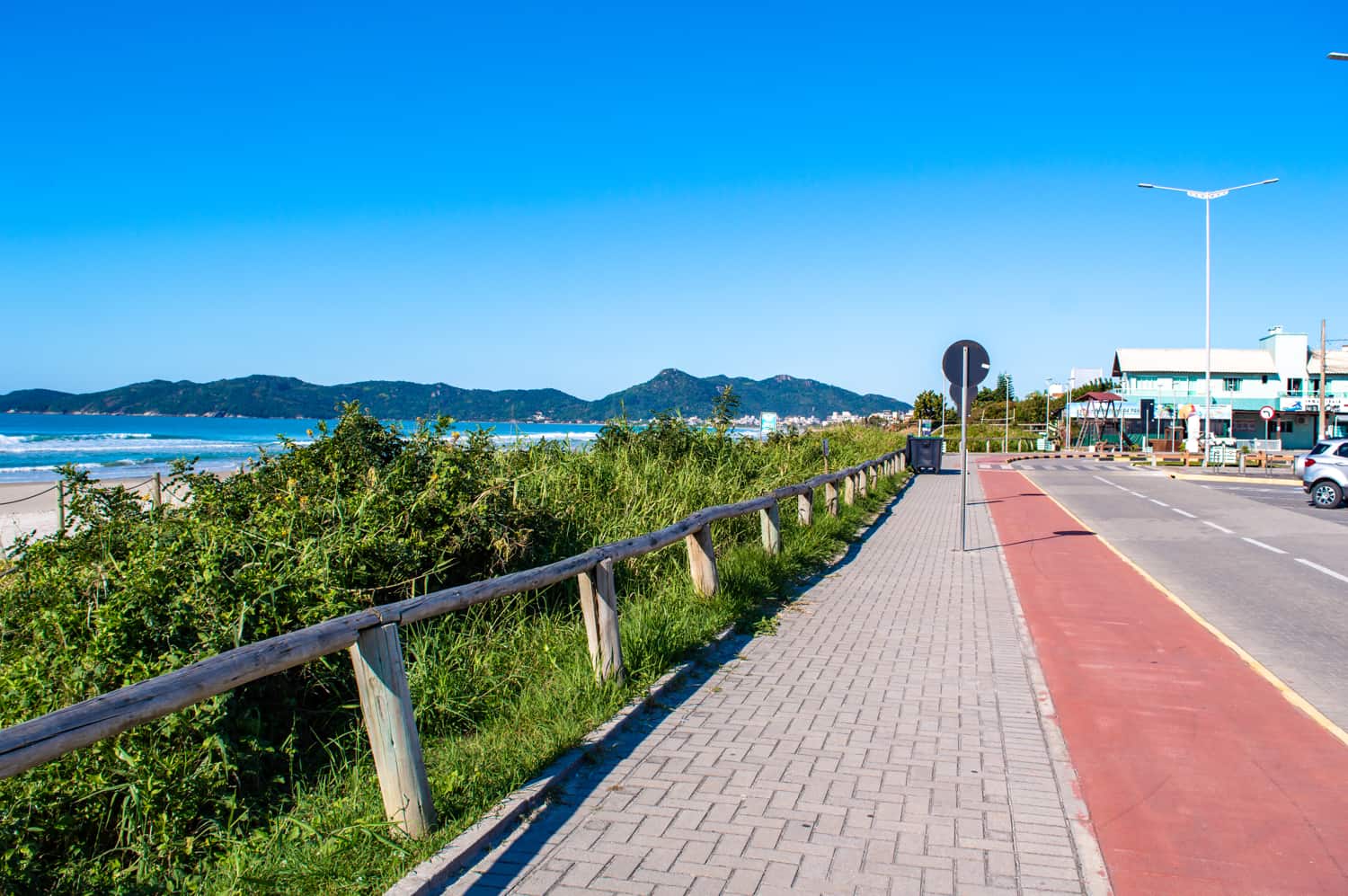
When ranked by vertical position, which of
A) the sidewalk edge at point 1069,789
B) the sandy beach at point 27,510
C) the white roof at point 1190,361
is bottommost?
the sandy beach at point 27,510

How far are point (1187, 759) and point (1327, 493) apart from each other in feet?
64.9

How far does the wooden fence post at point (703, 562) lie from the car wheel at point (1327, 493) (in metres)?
19.0

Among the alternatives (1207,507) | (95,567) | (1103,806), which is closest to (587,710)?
(1103,806)

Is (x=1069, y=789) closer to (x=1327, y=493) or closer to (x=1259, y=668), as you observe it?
(x=1259, y=668)

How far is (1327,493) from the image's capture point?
20469 millimetres

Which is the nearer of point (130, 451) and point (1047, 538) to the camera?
point (1047, 538)

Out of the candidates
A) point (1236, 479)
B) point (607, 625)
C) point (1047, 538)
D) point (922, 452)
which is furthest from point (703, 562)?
point (1236, 479)

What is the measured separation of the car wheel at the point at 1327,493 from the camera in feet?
66.7

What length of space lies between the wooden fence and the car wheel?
68.1ft

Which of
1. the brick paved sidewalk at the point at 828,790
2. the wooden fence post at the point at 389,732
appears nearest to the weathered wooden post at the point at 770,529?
the brick paved sidewalk at the point at 828,790

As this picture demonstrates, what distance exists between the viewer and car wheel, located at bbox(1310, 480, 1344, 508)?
20328mm

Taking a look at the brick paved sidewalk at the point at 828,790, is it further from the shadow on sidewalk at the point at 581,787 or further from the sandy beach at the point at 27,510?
the sandy beach at the point at 27,510

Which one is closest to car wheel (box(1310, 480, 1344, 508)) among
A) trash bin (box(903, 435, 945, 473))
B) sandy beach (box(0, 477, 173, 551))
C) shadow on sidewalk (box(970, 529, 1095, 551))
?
shadow on sidewalk (box(970, 529, 1095, 551))

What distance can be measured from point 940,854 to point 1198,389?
78586mm
